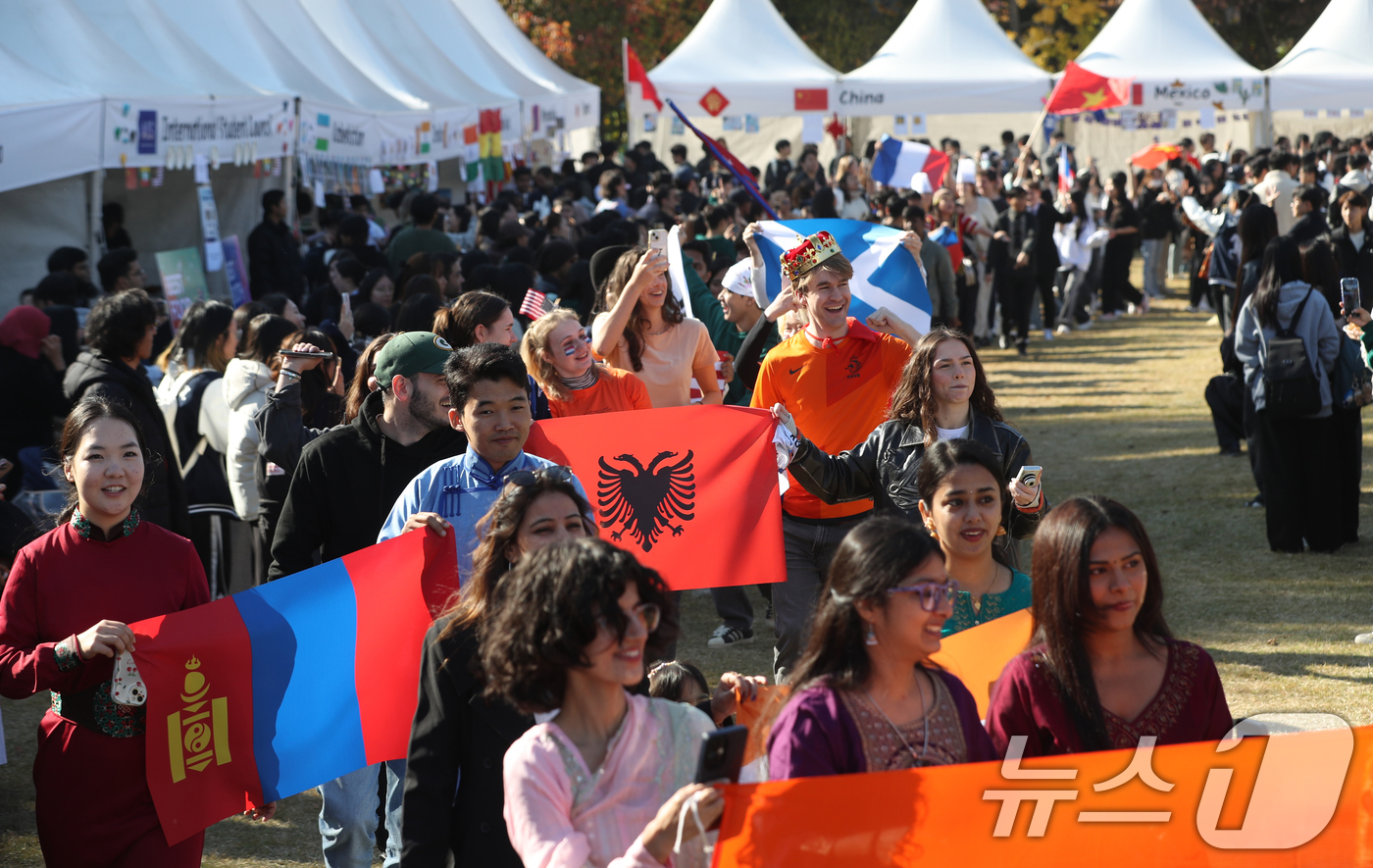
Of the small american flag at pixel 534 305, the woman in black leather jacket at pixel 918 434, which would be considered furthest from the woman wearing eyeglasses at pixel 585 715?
the small american flag at pixel 534 305

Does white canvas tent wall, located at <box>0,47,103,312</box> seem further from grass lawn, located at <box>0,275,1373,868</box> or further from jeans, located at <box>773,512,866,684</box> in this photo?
jeans, located at <box>773,512,866,684</box>

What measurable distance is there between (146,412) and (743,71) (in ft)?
64.7

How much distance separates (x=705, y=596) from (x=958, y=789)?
19.2 ft

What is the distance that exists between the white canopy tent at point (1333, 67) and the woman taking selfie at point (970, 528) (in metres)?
21.9

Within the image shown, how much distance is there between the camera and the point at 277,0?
16.4m

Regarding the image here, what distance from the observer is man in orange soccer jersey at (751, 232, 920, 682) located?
5.46m

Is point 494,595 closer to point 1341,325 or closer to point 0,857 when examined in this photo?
point 0,857

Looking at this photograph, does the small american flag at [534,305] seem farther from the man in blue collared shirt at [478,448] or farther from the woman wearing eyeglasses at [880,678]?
the woman wearing eyeglasses at [880,678]

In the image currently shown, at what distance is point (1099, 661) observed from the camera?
3080 millimetres

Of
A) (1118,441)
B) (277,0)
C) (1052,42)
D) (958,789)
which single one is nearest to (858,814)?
(958,789)

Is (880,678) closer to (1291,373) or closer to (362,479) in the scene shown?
(362,479)

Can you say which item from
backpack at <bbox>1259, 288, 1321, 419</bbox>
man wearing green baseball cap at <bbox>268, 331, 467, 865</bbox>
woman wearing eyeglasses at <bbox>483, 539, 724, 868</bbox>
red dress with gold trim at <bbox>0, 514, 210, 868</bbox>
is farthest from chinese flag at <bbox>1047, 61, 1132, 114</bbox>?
woman wearing eyeglasses at <bbox>483, 539, 724, 868</bbox>

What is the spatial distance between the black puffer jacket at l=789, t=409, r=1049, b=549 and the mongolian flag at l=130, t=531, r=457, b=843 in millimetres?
1504

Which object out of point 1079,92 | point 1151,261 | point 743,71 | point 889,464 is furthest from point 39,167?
point 1151,261
